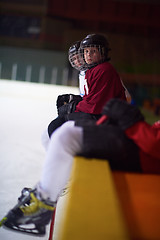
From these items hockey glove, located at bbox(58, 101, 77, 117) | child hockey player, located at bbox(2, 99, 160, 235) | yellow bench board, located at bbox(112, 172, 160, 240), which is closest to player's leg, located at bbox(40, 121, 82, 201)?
child hockey player, located at bbox(2, 99, 160, 235)

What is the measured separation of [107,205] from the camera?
0.58 meters

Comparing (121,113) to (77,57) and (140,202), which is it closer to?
(140,202)

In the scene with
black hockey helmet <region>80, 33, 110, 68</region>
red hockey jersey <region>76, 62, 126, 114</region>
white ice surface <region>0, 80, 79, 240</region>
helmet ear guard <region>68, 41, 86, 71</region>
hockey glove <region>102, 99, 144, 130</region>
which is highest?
black hockey helmet <region>80, 33, 110, 68</region>

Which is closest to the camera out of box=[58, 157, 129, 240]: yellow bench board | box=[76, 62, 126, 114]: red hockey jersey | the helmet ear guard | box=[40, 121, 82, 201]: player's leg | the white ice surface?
box=[58, 157, 129, 240]: yellow bench board

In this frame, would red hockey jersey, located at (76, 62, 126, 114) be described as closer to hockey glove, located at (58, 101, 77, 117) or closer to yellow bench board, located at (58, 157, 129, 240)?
hockey glove, located at (58, 101, 77, 117)

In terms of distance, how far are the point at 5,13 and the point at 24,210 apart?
9.25 ft

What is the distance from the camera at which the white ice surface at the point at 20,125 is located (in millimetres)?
1313

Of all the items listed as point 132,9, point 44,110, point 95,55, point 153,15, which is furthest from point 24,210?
→ point 153,15

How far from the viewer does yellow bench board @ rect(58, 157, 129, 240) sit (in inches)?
20.7

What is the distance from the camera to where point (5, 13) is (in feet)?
10.5

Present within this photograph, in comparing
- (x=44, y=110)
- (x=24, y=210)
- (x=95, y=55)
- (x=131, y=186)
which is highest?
(x=95, y=55)

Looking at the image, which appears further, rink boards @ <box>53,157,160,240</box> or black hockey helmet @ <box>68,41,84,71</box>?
black hockey helmet @ <box>68,41,84,71</box>

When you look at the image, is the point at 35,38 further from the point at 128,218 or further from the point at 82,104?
the point at 128,218

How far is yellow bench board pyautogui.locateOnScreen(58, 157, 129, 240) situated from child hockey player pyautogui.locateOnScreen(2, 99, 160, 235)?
0.18 ft
